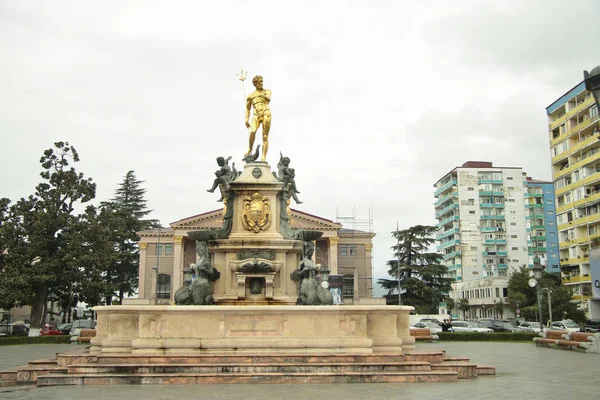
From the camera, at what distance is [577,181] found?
205 feet

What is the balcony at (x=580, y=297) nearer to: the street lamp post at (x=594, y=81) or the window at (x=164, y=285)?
the window at (x=164, y=285)

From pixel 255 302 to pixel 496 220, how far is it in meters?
85.7

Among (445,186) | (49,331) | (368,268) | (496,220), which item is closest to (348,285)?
(368,268)

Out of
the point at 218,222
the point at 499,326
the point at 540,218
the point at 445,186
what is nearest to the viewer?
the point at 499,326

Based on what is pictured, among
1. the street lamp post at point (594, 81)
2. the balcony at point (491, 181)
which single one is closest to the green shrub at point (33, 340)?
the street lamp post at point (594, 81)

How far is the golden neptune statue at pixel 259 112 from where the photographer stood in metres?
19.6

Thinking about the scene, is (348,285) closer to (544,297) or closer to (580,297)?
(580,297)

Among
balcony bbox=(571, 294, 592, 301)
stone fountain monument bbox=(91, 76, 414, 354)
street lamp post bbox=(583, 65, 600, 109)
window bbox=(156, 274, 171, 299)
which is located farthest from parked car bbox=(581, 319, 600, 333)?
window bbox=(156, 274, 171, 299)

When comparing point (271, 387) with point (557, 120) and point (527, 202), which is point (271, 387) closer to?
point (557, 120)

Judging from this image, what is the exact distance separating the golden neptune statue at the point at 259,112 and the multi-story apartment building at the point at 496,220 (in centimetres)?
8063

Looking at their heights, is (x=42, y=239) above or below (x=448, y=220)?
below

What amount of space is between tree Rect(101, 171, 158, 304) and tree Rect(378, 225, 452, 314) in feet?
103

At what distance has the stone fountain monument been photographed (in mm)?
14070

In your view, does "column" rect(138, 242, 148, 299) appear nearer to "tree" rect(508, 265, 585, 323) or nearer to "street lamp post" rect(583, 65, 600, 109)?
"tree" rect(508, 265, 585, 323)
